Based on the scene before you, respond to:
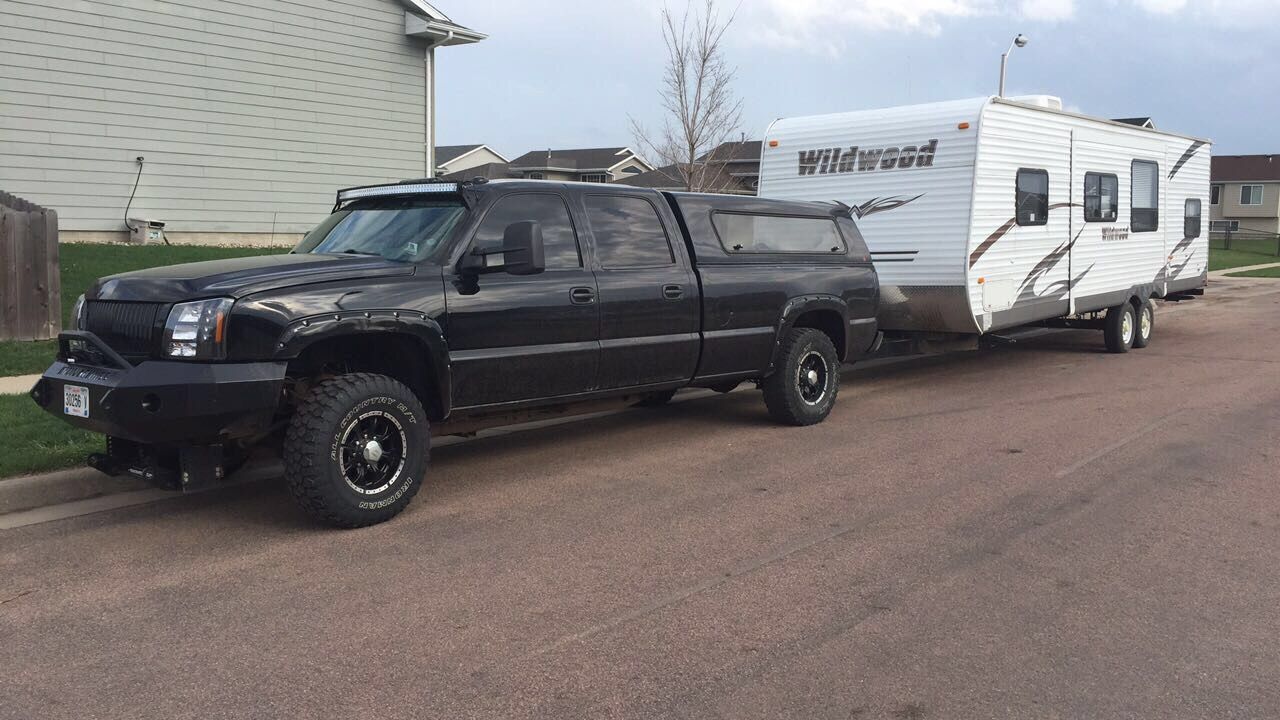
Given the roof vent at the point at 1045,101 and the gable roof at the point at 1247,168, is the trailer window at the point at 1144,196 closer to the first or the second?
the roof vent at the point at 1045,101

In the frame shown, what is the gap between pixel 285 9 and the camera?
20141 millimetres

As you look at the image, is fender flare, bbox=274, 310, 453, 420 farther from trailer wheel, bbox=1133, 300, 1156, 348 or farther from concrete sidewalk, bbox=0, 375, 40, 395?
trailer wheel, bbox=1133, 300, 1156, 348

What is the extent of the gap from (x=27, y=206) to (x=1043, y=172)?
441 inches

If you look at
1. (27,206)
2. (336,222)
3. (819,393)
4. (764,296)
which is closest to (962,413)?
(819,393)

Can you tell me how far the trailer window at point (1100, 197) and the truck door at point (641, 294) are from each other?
273 inches

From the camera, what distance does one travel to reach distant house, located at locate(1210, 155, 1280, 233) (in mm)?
68000

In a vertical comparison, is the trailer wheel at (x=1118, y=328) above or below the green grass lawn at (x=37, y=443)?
above

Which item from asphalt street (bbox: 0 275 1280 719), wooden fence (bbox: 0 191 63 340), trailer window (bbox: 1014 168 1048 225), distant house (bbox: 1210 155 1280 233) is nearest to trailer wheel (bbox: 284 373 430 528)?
asphalt street (bbox: 0 275 1280 719)

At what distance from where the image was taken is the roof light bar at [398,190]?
650 cm

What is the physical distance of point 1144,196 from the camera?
45.5 ft

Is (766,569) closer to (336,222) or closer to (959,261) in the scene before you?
(336,222)

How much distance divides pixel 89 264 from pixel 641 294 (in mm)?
11039

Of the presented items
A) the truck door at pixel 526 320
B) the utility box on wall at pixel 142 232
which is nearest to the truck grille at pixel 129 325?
the truck door at pixel 526 320

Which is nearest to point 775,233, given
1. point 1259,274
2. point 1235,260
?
point 1259,274
